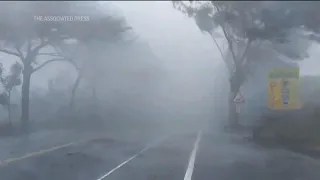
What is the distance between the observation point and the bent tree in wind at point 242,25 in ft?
30.6

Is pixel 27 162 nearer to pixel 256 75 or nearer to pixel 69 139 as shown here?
pixel 69 139

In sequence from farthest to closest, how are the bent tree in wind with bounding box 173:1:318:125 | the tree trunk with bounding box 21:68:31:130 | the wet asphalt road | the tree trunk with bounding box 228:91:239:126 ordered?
the tree trunk with bounding box 21:68:31:130 < the tree trunk with bounding box 228:91:239:126 < the wet asphalt road < the bent tree in wind with bounding box 173:1:318:125

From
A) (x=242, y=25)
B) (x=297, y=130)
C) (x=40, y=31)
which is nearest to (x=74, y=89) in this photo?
(x=40, y=31)

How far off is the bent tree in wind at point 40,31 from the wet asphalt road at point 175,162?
918 mm

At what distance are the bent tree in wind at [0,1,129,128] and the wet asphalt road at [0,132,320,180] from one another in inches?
36.1

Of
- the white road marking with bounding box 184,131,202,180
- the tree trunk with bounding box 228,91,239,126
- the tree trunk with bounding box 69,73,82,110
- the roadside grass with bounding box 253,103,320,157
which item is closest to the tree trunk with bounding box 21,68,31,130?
the tree trunk with bounding box 69,73,82,110

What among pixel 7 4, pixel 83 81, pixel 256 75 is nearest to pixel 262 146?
pixel 256 75

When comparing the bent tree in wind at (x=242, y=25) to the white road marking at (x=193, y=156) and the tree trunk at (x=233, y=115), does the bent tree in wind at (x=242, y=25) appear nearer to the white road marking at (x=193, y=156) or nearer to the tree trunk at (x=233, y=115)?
the tree trunk at (x=233, y=115)

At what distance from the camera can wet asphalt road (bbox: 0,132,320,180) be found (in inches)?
388

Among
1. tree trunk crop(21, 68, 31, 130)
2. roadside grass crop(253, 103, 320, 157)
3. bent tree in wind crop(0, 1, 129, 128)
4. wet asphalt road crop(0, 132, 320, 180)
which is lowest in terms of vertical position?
wet asphalt road crop(0, 132, 320, 180)

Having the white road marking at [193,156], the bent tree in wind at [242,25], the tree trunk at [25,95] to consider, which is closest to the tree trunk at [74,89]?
the tree trunk at [25,95]

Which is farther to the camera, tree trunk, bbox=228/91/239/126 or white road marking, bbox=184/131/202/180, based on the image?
tree trunk, bbox=228/91/239/126

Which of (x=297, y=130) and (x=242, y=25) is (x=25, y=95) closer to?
(x=242, y=25)

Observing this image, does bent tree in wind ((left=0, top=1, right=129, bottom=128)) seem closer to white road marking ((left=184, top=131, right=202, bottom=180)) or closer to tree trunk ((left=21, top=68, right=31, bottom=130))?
tree trunk ((left=21, top=68, right=31, bottom=130))
